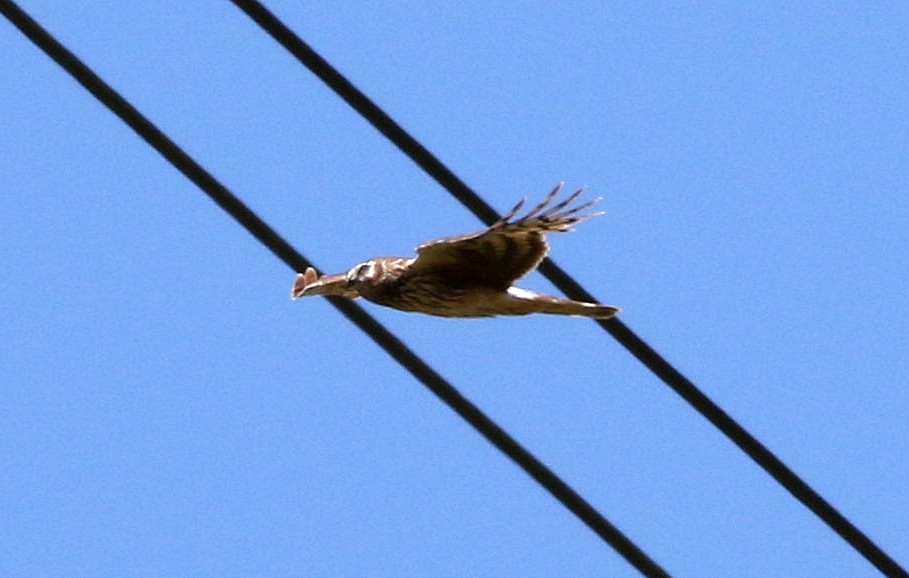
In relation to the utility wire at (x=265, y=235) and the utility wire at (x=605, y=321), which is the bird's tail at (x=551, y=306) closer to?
the utility wire at (x=605, y=321)

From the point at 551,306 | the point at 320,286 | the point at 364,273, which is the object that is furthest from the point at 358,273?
the point at 551,306

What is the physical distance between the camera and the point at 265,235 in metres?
8.59

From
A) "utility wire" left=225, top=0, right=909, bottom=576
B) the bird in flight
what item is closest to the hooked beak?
the bird in flight

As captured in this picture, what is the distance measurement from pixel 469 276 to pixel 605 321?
1.29 metres

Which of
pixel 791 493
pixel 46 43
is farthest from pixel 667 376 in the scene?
pixel 46 43

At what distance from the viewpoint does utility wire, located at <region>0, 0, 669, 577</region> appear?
27.9 feet

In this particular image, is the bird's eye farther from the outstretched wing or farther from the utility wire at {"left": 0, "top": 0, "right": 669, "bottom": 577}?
the utility wire at {"left": 0, "top": 0, "right": 669, "bottom": 577}

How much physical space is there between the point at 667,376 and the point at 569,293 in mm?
773

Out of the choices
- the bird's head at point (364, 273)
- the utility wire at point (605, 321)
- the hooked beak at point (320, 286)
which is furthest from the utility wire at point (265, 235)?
the bird's head at point (364, 273)

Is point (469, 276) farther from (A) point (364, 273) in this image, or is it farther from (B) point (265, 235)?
(B) point (265, 235)

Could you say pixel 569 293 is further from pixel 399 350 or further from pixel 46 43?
pixel 46 43

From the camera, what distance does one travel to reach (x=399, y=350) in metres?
8.78

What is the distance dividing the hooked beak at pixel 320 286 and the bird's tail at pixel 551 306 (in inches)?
28.2

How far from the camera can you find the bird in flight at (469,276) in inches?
389
